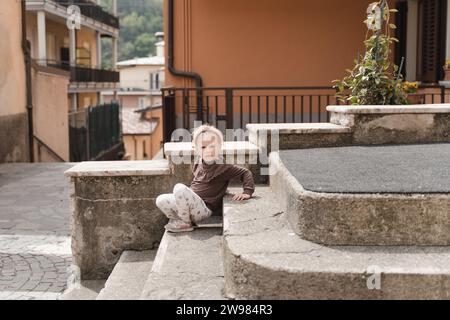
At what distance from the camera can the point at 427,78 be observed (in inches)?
445

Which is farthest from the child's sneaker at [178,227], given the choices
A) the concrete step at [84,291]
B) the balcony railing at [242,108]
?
the balcony railing at [242,108]

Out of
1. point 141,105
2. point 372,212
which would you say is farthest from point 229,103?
point 141,105

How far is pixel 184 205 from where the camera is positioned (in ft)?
15.3

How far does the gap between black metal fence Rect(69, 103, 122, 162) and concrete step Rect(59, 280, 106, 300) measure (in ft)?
48.4

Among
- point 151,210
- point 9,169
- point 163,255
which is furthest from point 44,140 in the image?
point 163,255

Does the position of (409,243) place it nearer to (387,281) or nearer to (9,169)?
(387,281)

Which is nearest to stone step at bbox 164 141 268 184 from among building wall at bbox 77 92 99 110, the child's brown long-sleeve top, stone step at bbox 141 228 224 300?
the child's brown long-sleeve top

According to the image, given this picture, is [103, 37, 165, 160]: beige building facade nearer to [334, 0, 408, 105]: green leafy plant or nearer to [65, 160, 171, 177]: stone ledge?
[334, 0, 408, 105]: green leafy plant

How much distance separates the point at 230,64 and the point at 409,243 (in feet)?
28.0

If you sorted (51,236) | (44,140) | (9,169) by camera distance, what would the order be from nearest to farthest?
(51,236) < (9,169) < (44,140)

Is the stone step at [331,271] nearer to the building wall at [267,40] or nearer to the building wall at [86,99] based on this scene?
the building wall at [267,40]

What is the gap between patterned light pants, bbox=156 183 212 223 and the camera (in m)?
4.68

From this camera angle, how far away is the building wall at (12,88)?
14039 mm
